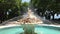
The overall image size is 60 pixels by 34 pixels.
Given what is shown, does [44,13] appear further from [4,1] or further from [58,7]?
[4,1]

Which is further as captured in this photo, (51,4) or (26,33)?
(51,4)

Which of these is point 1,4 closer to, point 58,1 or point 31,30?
point 58,1

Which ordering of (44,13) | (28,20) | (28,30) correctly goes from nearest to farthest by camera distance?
(28,30)
(28,20)
(44,13)

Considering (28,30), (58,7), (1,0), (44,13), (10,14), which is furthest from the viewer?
(44,13)

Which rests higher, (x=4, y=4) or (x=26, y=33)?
(x=4, y=4)

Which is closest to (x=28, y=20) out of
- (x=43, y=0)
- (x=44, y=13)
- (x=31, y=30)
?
(x=43, y=0)

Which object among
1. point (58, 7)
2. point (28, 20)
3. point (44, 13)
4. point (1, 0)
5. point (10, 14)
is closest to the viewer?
point (1, 0)

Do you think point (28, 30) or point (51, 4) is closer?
point (28, 30)

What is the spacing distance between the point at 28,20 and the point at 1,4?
18.0 feet

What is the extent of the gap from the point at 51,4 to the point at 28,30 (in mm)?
14500

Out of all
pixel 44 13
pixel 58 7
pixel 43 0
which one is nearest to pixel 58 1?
pixel 58 7

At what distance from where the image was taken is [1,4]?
2062 centimetres

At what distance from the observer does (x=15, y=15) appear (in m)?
30.1

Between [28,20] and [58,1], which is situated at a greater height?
[58,1]
